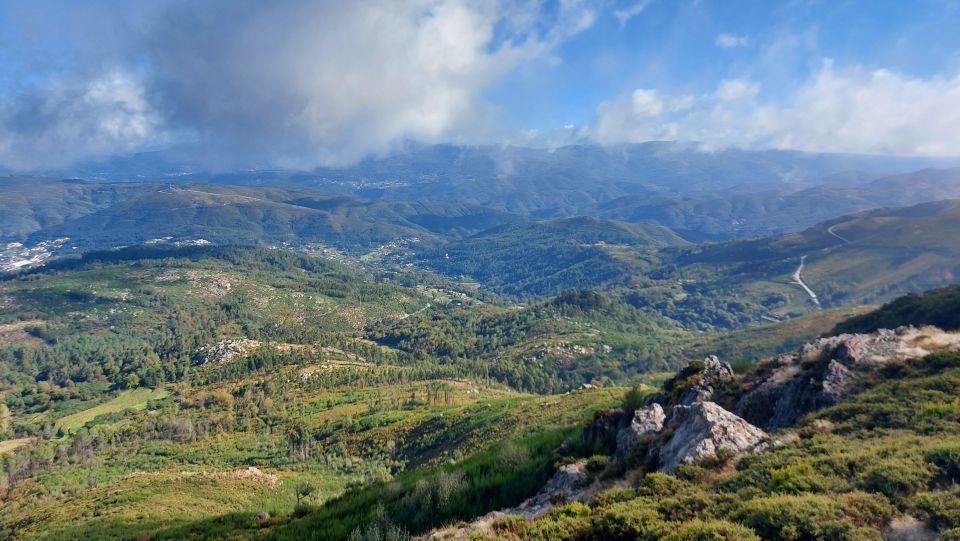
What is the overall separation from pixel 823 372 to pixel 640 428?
Result: 11742 millimetres

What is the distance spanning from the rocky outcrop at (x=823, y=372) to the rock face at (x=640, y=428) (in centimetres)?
538

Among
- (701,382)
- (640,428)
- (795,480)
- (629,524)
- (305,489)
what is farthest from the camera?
(305,489)

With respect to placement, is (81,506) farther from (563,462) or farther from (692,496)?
(692,496)

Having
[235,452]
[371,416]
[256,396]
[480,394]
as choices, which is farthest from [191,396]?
[480,394]

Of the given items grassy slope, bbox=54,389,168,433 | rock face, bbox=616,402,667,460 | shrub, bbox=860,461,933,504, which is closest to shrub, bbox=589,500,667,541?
shrub, bbox=860,461,933,504

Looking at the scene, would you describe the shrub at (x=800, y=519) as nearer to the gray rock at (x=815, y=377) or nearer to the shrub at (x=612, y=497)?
the shrub at (x=612, y=497)

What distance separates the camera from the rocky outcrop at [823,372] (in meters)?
26.6

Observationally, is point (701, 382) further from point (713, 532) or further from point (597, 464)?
point (713, 532)

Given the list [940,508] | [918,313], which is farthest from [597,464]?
[918,313]

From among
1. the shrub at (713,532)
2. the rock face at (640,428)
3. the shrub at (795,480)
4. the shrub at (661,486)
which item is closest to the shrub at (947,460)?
the shrub at (795,480)

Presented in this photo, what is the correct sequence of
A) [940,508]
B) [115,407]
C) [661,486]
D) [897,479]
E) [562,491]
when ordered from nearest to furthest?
[940,508] < [897,479] < [661,486] < [562,491] < [115,407]

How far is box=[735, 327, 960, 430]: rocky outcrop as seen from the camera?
26.6 m

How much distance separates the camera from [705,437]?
22.4 metres

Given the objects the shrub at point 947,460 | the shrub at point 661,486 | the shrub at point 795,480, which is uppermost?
the shrub at point 947,460
